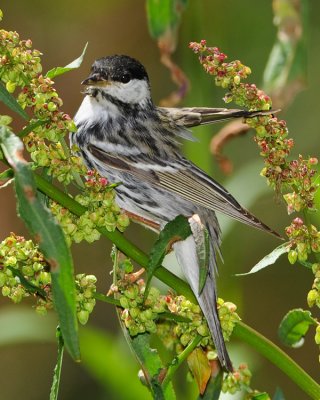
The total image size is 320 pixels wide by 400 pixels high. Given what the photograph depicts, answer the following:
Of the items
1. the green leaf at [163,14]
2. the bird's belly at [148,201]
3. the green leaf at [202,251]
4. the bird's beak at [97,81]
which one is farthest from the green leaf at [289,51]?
the green leaf at [202,251]

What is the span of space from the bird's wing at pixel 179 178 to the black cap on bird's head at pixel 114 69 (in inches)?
13.2

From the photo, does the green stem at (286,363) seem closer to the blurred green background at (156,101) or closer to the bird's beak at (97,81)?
the bird's beak at (97,81)

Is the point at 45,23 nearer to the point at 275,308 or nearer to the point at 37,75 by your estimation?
the point at 275,308

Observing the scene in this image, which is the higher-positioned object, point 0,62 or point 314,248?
point 0,62

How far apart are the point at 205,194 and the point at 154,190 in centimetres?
24

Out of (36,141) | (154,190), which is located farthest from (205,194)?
(36,141)

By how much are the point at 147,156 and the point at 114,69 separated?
42 centimetres

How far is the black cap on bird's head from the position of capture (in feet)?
10.6

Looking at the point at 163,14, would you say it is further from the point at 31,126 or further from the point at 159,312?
the point at 159,312

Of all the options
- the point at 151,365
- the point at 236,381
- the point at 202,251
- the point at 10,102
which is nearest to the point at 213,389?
the point at 236,381

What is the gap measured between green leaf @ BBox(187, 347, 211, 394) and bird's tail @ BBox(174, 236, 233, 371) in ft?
0.15

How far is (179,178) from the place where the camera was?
A: 2961mm

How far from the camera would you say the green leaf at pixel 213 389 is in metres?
2.25

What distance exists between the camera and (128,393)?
316 cm
